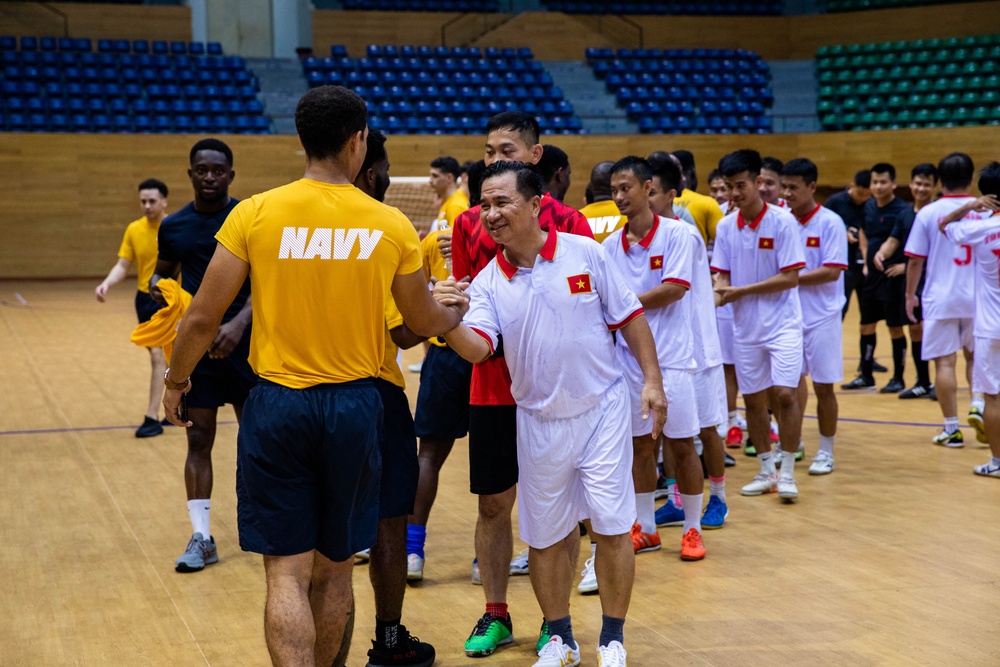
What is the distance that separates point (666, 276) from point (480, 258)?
1242mm

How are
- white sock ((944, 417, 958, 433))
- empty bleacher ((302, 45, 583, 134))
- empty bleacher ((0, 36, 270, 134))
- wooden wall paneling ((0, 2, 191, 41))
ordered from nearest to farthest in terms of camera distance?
white sock ((944, 417, 958, 433)) → empty bleacher ((0, 36, 270, 134)) → empty bleacher ((302, 45, 583, 134)) → wooden wall paneling ((0, 2, 191, 41))

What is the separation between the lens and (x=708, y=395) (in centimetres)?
553

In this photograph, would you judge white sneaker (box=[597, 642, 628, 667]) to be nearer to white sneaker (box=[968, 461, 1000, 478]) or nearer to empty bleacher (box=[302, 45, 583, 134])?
white sneaker (box=[968, 461, 1000, 478])

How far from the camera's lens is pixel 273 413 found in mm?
3006

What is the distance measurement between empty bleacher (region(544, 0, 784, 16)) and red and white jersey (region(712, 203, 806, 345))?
2261cm

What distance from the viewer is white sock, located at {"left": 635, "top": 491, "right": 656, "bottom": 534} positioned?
518cm

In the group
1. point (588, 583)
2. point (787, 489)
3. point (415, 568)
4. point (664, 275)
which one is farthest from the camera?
point (787, 489)

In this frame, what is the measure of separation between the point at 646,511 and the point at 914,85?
862 inches

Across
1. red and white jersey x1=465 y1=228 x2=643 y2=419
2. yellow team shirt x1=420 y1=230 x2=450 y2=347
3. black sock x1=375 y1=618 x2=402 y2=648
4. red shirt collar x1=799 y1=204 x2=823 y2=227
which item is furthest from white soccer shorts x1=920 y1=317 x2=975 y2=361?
black sock x1=375 y1=618 x2=402 y2=648

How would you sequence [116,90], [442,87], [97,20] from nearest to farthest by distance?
[116,90]
[442,87]
[97,20]

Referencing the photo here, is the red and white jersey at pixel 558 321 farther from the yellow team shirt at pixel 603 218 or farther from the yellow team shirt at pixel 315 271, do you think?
the yellow team shirt at pixel 603 218

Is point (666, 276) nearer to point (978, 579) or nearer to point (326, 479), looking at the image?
point (978, 579)

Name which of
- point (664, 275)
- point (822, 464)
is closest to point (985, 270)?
point (822, 464)

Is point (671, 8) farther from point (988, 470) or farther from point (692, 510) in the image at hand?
point (692, 510)
